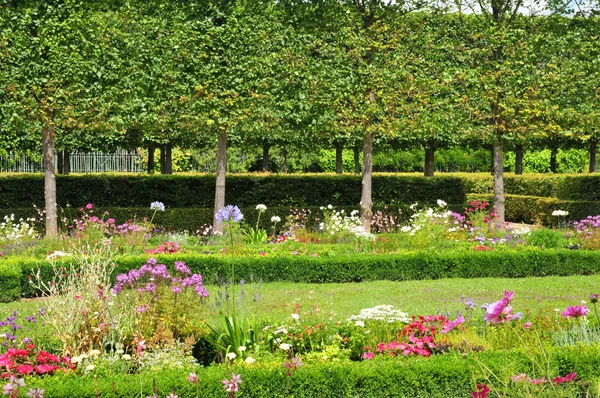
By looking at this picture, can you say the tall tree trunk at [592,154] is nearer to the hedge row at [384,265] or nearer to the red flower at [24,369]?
the hedge row at [384,265]

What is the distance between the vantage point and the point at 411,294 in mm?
10445

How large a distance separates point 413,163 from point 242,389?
33.6 m

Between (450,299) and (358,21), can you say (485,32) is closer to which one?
(358,21)

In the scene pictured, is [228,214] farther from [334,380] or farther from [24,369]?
[24,369]

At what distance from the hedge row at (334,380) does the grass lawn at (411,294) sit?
113 inches

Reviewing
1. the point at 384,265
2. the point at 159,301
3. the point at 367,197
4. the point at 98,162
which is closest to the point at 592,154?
the point at 367,197

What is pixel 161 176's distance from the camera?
59.6 ft

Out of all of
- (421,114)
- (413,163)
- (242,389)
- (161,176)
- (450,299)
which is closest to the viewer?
(242,389)

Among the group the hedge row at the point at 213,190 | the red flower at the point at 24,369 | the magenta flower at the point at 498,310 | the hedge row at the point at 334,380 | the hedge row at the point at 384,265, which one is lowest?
the hedge row at the point at 384,265

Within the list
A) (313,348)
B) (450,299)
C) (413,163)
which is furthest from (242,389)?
(413,163)

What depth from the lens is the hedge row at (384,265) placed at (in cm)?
1122

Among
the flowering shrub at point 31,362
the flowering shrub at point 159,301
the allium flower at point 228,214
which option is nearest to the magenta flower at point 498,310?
the flowering shrub at point 31,362

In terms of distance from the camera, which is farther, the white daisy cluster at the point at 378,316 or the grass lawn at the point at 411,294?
the grass lawn at the point at 411,294

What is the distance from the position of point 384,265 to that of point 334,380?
6438 millimetres
